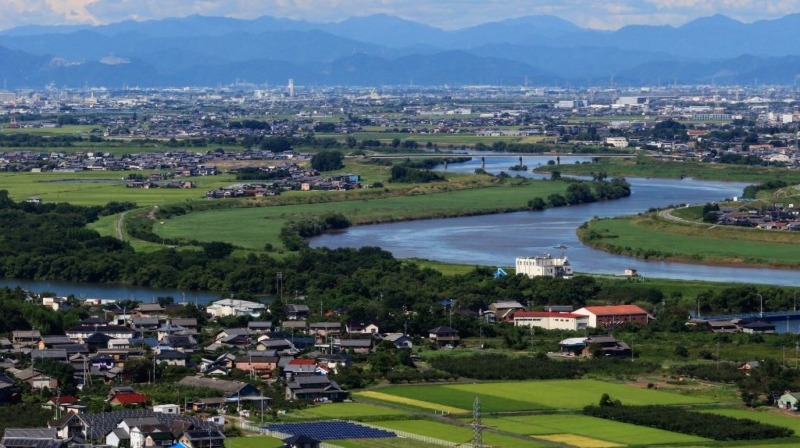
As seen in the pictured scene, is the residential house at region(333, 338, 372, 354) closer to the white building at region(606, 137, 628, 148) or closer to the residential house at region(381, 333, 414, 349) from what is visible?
the residential house at region(381, 333, 414, 349)

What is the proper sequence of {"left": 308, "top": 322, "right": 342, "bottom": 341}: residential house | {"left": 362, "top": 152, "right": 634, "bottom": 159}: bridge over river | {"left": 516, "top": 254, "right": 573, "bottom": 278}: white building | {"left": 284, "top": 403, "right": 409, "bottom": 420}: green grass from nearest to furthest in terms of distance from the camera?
{"left": 284, "top": 403, "right": 409, "bottom": 420}: green grass → {"left": 308, "top": 322, "right": 342, "bottom": 341}: residential house → {"left": 516, "top": 254, "right": 573, "bottom": 278}: white building → {"left": 362, "top": 152, "right": 634, "bottom": 159}: bridge over river

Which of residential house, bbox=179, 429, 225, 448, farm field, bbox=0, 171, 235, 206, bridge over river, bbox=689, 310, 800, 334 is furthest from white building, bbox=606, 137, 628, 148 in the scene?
residential house, bbox=179, 429, 225, 448

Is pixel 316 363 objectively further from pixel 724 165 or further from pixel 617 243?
pixel 724 165

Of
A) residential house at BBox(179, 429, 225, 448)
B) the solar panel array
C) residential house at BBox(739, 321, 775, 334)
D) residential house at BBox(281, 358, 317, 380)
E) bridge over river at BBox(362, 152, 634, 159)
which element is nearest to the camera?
residential house at BBox(179, 429, 225, 448)

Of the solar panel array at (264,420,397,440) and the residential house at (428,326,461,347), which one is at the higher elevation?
the solar panel array at (264,420,397,440)

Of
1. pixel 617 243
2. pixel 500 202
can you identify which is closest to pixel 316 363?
pixel 617 243

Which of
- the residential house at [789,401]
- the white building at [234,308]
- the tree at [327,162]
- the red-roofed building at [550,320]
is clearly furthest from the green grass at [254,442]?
the tree at [327,162]

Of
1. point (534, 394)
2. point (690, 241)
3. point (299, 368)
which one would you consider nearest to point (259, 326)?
point (299, 368)

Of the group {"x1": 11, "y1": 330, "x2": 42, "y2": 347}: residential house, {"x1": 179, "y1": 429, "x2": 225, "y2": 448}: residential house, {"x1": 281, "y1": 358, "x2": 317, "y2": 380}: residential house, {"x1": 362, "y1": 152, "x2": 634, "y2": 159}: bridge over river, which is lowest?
{"x1": 362, "y1": 152, "x2": 634, "y2": 159}: bridge over river

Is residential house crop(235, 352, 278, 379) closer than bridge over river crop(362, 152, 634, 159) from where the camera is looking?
Yes
